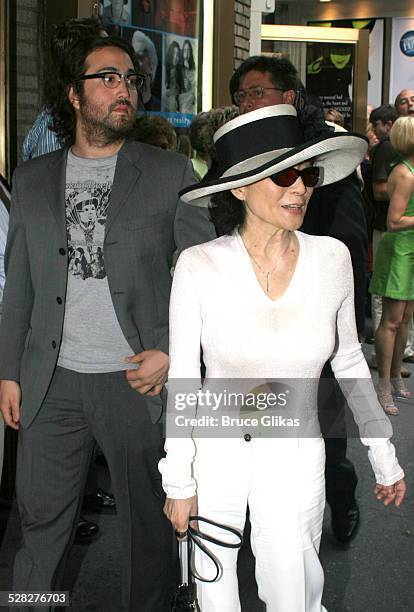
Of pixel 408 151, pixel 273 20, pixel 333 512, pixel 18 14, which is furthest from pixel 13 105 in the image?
pixel 273 20

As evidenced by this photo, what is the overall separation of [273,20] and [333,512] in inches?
762

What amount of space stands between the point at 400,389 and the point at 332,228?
3638 mm

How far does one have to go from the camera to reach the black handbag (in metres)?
2.55

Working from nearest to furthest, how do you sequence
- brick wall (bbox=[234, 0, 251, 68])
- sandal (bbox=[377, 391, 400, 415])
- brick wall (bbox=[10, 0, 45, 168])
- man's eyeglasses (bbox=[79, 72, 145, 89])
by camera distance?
1. man's eyeglasses (bbox=[79, 72, 145, 89])
2. brick wall (bbox=[10, 0, 45, 168])
3. sandal (bbox=[377, 391, 400, 415])
4. brick wall (bbox=[234, 0, 251, 68])

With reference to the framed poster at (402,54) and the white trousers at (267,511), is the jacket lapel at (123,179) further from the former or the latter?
the framed poster at (402,54)

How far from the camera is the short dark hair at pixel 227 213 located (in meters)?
2.81

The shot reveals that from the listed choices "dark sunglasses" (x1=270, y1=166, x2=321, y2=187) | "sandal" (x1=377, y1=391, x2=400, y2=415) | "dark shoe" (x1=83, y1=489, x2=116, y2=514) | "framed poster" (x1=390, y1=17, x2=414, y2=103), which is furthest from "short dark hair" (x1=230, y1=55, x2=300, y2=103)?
"framed poster" (x1=390, y1=17, x2=414, y2=103)

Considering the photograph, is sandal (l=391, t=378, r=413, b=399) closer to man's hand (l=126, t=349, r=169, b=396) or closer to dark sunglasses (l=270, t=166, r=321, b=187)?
man's hand (l=126, t=349, r=169, b=396)

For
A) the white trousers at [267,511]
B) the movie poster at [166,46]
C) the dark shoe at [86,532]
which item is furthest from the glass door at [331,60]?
the white trousers at [267,511]

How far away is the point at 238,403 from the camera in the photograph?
2.63 meters

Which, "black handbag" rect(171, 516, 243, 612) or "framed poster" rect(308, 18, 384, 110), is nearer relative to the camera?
"black handbag" rect(171, 516, 243, 612)

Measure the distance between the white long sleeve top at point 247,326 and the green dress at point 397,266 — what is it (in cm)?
435

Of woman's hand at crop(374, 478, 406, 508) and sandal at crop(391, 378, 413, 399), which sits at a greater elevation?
woman's hand at crop(374, 478, 406, 508)

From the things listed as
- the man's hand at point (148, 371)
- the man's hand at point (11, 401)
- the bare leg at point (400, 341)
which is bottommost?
the bare leg at point (400, 341)
